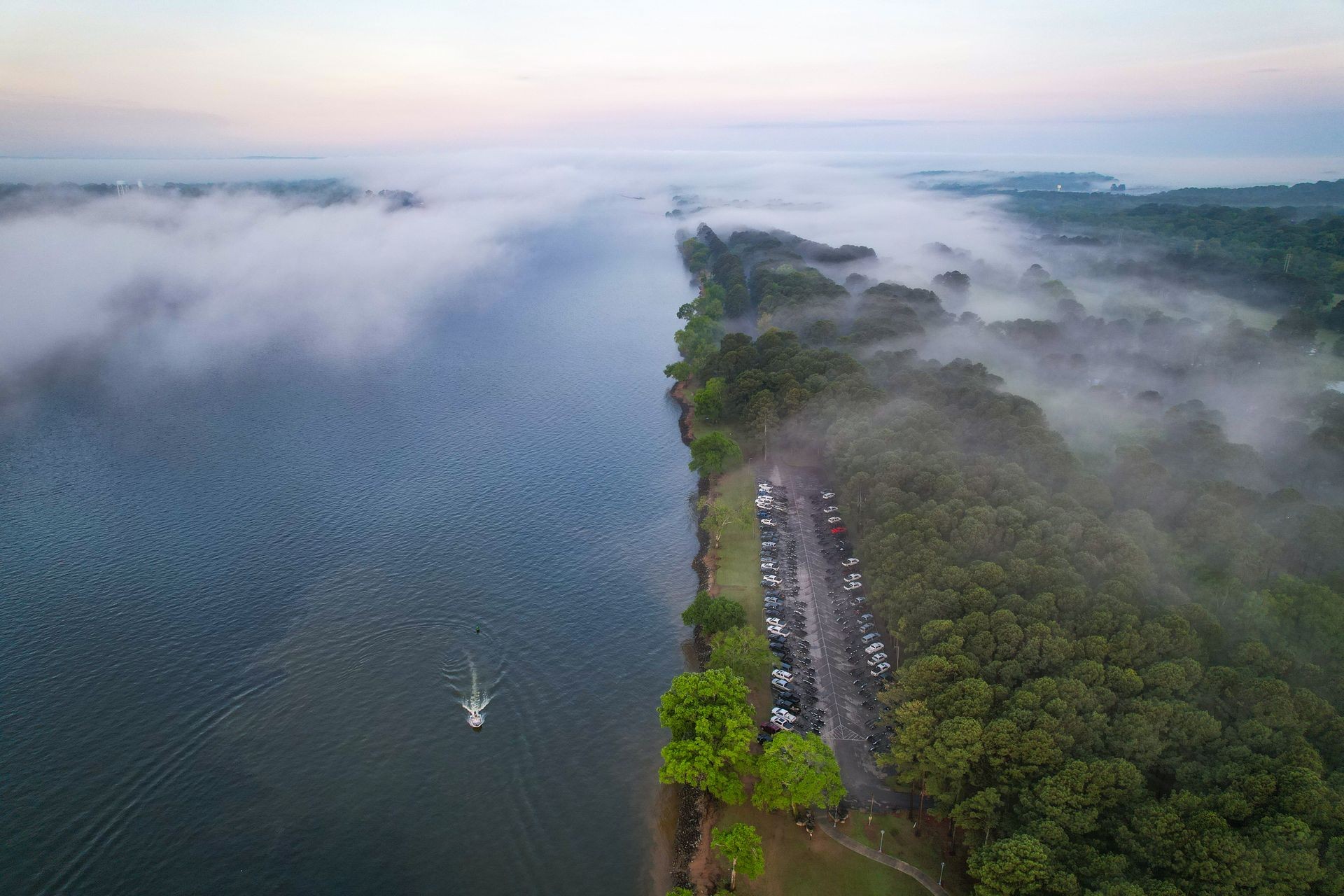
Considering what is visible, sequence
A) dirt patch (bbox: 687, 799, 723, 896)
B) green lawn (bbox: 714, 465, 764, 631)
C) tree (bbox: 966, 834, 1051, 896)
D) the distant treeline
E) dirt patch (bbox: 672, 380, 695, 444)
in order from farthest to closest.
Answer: the distant treeline
dirt patch (bbox: 672, 380, 695, 444)
green lawn (bbox: 714, 465, 764, 631)
dirt patch (bbox: 687, 799, 723, 896)
tree (bbox: 966, 834, 1051, 896)

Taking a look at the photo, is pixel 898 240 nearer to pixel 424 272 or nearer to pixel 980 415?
pixel 424 272

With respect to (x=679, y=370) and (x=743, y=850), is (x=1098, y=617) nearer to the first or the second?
(x=743, y=850)

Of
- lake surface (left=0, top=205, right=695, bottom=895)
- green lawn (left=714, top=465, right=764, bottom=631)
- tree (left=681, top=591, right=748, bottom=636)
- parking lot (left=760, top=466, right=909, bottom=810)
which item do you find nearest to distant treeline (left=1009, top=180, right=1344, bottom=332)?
parking lot (left=760, top=466, right=909, bottom=810)

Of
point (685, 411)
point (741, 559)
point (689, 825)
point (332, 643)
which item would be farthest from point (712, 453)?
point (689, 825)

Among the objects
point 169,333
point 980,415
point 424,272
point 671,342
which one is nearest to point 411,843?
point 980,415

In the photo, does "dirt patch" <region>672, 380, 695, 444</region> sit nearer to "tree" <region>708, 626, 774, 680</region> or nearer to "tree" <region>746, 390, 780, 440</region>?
"tree" <region>746, 390, 780, 440</region>
